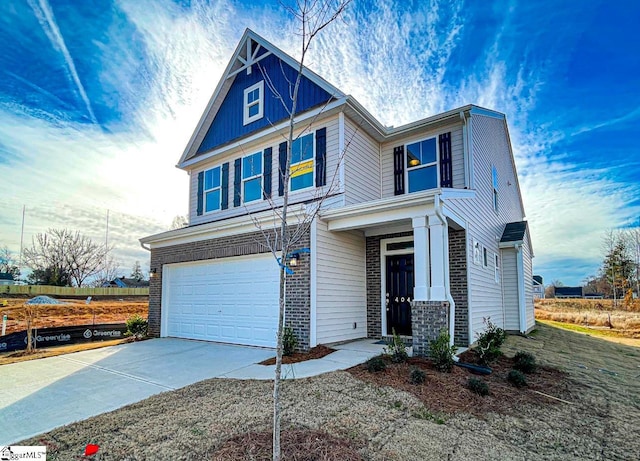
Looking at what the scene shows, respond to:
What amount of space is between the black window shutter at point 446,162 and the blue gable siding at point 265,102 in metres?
3.29

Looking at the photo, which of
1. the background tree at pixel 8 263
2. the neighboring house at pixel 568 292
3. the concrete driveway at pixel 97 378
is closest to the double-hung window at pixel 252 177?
the concrete driveway at pixel 97 378

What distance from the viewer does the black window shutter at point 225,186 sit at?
11.6 metres

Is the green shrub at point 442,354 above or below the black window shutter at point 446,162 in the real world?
below

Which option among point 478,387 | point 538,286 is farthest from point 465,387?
point 538,286

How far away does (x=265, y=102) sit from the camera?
35.4ft

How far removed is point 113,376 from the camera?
20.9ft

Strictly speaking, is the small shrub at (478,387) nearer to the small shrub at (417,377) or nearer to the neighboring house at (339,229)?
the small shrub at (417,377)

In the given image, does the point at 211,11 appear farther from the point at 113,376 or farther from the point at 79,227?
the point at 79,227

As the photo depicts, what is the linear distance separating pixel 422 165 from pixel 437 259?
12.8ft

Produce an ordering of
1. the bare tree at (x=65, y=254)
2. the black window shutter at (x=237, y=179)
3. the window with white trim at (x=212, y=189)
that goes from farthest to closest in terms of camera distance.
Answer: the bare tree at (x=65, y=254), the window with white trim at (x=212, y=189), the black window shutter at (x=237, y=179)

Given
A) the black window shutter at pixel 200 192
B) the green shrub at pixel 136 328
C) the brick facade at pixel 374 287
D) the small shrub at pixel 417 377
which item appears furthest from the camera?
the black window shutter at pixel 200 192

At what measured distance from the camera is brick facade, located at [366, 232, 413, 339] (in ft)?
31.4

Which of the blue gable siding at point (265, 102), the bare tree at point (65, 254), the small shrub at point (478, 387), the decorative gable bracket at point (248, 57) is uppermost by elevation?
the decorative gable bracket at point (248, 57)

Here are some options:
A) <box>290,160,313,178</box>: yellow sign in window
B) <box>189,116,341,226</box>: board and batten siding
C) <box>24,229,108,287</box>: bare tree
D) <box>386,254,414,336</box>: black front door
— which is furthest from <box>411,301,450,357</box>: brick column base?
<box>24,229,108,287</box>: bare tree
